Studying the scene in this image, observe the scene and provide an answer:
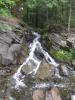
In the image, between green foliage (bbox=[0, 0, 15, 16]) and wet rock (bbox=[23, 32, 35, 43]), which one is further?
wet rock (bbox=[23, 32, 35, 43])

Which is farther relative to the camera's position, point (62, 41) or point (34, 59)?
point (62, 41)

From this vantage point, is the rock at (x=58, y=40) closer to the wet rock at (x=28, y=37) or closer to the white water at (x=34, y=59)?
the white water at (x=34, y=59)

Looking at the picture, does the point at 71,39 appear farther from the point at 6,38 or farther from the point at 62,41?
the point at 6,38

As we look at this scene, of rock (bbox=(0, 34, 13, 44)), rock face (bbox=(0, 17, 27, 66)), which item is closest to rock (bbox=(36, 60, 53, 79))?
Answer: rock face (bbox=(0, 17, 27, 66))

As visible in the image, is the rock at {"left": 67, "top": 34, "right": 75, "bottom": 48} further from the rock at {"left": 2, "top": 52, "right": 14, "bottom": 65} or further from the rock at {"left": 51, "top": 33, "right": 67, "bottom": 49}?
the rock at {"left": 2, "top": 52, "right": 14, "bottom": 65}

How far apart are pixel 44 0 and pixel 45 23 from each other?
379cm

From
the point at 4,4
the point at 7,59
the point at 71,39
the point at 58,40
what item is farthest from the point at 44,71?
the point at 4,4

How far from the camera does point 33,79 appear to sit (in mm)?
16047

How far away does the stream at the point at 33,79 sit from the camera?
14.3 meters

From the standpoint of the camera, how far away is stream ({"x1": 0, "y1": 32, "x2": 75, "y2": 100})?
46.9 ft

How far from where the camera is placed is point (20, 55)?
1803 cm

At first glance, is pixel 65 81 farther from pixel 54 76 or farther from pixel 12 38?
pixel 12 38

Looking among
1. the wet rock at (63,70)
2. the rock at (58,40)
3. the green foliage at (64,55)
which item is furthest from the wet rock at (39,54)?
the wet rock at (63,70)

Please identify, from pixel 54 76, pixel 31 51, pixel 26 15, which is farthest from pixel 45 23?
pixel 54 76
